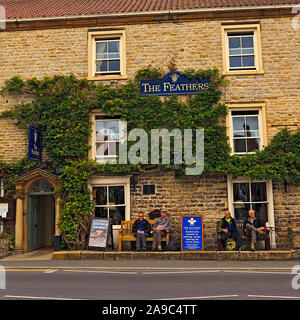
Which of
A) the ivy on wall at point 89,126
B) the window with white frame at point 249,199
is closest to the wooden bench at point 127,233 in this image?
the ivy on wall at point 89,126

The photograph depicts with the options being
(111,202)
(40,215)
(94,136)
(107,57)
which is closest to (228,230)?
(111,202)

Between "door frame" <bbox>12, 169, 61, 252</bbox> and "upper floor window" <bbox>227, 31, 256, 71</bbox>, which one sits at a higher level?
"upper floor window" <bbox>227, 31, 256, 71</bbox>

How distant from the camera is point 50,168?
14.3 meters

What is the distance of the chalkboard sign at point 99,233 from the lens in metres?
12.8

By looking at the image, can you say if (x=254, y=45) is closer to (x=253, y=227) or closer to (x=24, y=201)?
(x=253, y=227)

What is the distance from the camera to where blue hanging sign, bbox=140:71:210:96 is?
558 inches

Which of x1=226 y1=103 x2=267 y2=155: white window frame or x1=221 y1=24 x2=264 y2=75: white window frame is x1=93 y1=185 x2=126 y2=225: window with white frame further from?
x1=221 y1=24 x2=264 y2=75: white window frame

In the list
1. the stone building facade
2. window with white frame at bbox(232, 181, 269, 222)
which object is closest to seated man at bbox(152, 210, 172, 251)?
the stone building facade

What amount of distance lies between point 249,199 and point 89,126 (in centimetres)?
679

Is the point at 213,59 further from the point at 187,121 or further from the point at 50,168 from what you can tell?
the point at 50,168

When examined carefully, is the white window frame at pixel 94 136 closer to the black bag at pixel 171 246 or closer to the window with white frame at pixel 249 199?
the black bag at pixel 171 246

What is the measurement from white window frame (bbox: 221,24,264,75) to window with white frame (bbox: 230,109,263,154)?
1560 millimetres

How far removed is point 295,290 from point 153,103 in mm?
8892

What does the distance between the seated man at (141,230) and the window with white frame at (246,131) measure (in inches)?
175
